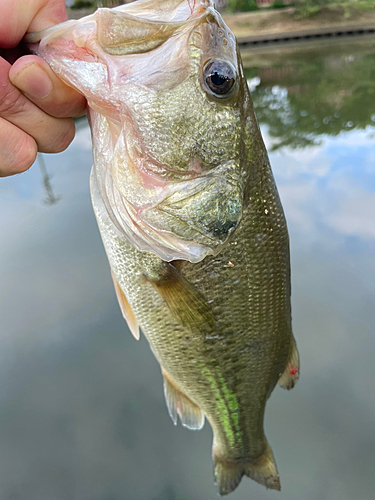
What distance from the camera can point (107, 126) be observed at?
0.80m

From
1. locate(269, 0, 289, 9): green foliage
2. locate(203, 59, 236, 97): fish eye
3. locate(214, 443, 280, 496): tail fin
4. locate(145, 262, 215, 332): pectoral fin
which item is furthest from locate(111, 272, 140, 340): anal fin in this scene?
locate(269, 0, 289, 9): green foliage

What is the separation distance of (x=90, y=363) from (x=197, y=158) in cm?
270

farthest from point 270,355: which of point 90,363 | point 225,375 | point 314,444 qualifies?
point 90,363

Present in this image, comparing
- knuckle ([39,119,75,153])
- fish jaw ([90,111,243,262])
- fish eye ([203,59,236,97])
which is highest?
fish eye ([203,59,236,97])

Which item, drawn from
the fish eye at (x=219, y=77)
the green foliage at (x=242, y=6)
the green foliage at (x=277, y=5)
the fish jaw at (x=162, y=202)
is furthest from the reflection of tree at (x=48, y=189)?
the green foliage at (x=277, y=5)

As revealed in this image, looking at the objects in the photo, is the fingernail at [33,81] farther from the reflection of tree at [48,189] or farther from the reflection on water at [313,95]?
the reflection on water at [313,95]

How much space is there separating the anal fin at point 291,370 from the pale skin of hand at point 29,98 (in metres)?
1.20

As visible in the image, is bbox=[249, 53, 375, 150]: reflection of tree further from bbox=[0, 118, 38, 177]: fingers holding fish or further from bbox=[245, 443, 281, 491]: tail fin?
bbox=[0, 118, 38, 177]: fingers holding fish

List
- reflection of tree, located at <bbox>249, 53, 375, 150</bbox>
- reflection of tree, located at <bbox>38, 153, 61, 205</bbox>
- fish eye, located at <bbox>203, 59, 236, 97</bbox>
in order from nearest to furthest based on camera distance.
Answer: fish eye, located at <bbox>203, 59, 236, 97</bbox> → reflection of tree, located at <bbox>38, 153, 61, 205</bbox> → reflection of tree, located at <bbox>249, 53, 375, 150</bbox>

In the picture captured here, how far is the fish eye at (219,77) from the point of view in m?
0.75

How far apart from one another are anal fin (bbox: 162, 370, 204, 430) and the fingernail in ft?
3.98

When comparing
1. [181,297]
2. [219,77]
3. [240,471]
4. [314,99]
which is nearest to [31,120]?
[219,77]

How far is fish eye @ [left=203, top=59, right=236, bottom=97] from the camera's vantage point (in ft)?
2.46

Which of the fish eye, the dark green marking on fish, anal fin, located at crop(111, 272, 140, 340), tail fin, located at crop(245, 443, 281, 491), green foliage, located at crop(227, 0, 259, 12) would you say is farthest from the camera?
green foliage, located at crop(227, 0, 259, 12)
